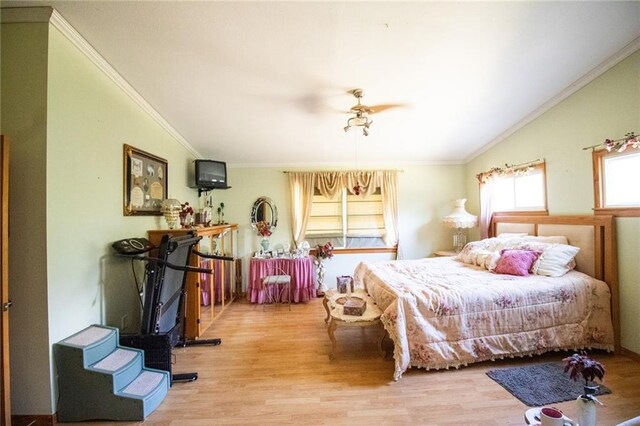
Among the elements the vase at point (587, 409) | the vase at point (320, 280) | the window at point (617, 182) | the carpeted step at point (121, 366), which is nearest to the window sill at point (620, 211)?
the window at point (617, 182)

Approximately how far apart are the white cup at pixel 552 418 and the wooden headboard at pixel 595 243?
2.16m

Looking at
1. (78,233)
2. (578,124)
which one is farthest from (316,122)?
(578,124)

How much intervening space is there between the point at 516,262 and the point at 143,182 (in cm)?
419

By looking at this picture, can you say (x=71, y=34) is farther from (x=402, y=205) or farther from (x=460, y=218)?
(x=460, y=218)

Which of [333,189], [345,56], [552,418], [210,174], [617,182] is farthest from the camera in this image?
[333,189]

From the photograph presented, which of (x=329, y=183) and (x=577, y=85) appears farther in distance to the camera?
(x=329, y=183)

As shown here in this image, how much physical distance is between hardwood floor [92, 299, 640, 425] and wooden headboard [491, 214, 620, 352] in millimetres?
674

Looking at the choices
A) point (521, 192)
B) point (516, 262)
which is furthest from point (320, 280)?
point (521, 192)

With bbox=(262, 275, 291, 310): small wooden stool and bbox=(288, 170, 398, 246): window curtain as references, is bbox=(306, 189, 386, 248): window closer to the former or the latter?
bbox=(288, 170, 398, 246): window curtain

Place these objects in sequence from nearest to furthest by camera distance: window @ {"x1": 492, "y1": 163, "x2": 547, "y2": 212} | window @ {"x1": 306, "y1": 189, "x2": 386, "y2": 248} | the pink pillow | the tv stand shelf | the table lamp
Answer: the pink pillow, the tv stand shelf, window @ {"x1": 492, "y1": 163, "x2": 547, "y2": 212}, the table lamp, window @ {"x1": 306, "y1": 189, "x2": 386, "y2": 248}

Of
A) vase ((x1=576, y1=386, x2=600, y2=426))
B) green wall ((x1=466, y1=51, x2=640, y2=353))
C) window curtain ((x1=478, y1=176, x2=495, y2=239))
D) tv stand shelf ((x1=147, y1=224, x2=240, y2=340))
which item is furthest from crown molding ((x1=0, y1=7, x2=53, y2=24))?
window curtain ((x1=478, y1=176, x2=495, y2=239))

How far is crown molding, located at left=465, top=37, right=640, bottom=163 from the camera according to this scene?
7.41 feet

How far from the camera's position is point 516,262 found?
2.77 meters

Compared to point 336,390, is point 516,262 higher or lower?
higher
